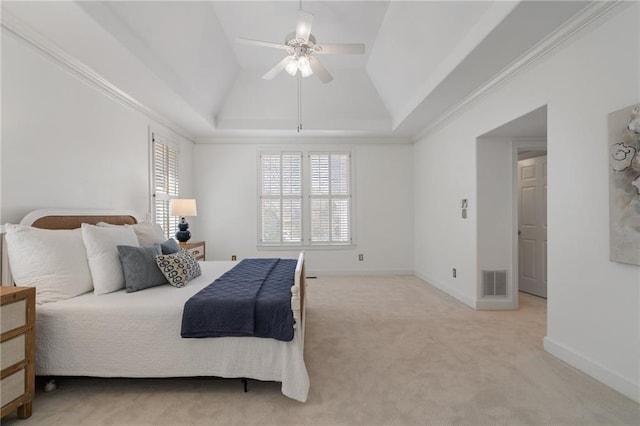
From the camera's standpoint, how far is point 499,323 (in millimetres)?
3387

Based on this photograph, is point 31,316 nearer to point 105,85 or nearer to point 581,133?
point 105,85

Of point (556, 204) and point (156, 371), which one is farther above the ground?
point (556, 204)

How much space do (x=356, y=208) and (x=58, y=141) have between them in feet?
14.3

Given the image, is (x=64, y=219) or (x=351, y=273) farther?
(x=351, y=273)

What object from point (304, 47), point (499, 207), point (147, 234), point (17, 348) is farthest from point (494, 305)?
point (17, 348)

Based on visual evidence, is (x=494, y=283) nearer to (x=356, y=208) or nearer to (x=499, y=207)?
(x=499, y=207)

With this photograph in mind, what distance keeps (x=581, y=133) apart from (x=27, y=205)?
4214 mm

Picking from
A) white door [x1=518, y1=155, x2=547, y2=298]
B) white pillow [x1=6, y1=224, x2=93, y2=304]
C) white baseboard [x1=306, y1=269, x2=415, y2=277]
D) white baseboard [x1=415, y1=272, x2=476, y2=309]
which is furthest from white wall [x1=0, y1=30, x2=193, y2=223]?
white door [x1=518, y1=155, x2=547, y2=298]

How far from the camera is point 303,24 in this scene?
2562 millimetres

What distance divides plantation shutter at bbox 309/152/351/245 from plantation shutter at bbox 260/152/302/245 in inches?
10.9

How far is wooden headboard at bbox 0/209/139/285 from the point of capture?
2215 mm

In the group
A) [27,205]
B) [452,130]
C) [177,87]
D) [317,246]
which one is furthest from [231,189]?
[452,130]

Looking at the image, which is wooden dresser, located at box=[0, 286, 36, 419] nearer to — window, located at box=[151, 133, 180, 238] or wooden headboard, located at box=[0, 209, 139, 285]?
wooden headboard, located at box=[0, 209, 139, 285]

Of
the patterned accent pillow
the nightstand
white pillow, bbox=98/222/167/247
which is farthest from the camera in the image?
the nightstand
